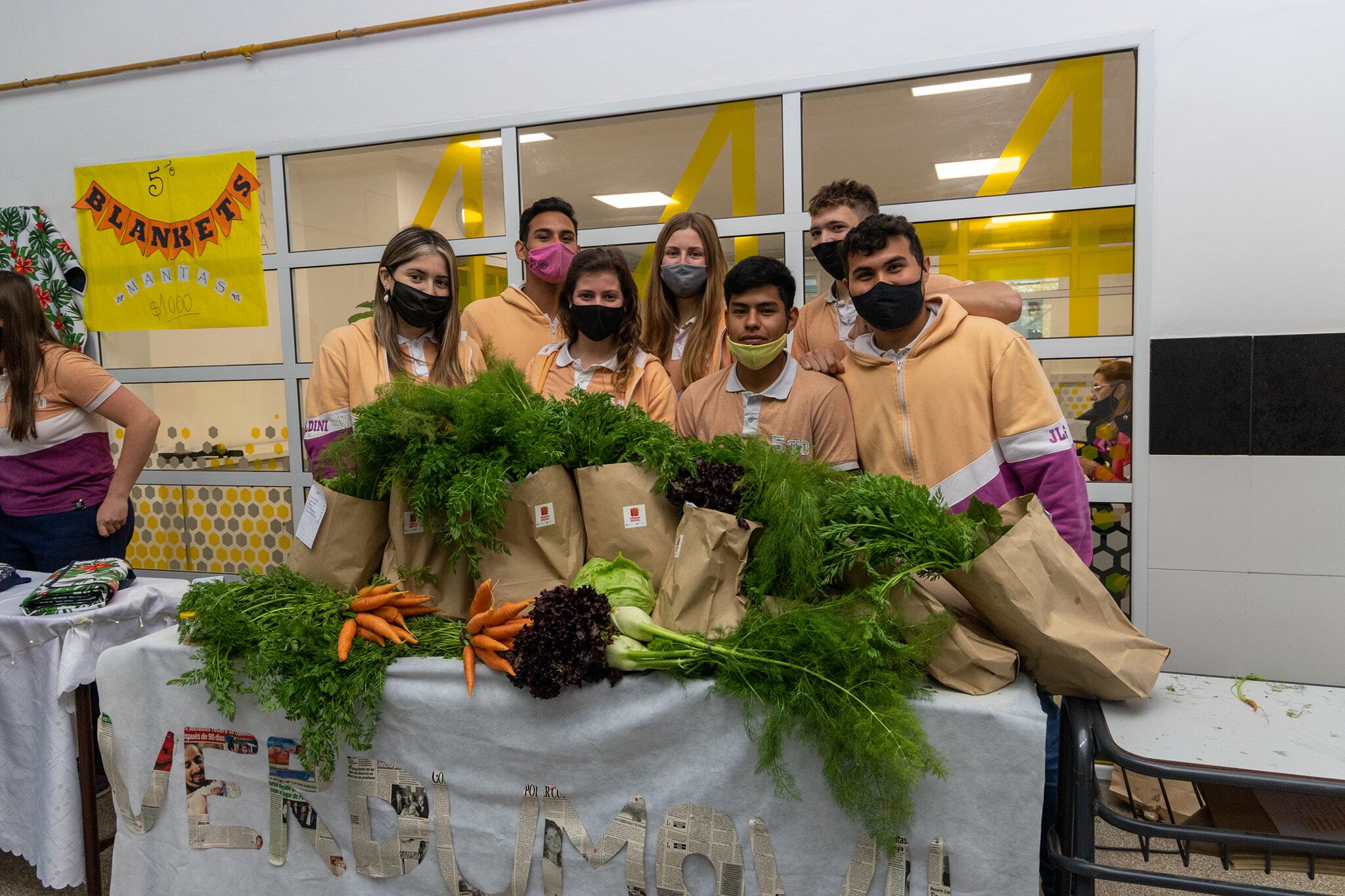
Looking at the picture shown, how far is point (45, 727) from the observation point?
2.33m

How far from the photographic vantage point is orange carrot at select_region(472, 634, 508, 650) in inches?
67.3

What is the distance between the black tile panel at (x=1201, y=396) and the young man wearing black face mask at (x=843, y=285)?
106 centimetres

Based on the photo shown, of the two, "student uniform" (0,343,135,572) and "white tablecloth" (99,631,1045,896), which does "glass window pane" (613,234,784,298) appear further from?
"white tablecloth" (99,631,1045,896)

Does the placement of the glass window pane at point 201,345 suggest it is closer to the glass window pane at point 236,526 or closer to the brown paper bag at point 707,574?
the glass window pane at point 236,526

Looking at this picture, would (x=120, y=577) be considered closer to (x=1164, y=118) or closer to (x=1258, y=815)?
(x=1258, y=815)

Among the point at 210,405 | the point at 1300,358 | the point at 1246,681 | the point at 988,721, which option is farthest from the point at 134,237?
the point at 1300,358

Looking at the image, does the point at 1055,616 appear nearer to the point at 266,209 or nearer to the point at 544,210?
the point at 544,210

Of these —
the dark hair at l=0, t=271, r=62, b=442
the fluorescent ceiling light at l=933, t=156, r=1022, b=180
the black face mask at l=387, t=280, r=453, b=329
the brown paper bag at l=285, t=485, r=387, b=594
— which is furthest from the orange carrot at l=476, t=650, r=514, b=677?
the fluorescent ceiling light at l=933, t=156, r=1022, b=180

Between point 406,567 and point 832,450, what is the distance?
3.67 ft

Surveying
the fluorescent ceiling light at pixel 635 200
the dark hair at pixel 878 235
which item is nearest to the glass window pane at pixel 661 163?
the fluorescent ceiling light at pixel 635 200

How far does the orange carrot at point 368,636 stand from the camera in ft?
5.94

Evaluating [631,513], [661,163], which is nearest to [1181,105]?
[661,163]

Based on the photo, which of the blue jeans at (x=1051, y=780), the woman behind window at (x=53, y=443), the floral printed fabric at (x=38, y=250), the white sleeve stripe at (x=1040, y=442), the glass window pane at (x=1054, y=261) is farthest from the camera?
the floral printed fabric at (x=38, y=250)

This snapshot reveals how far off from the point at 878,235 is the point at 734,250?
1.86 meters
